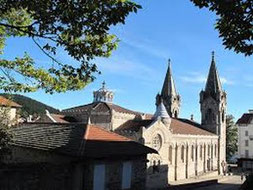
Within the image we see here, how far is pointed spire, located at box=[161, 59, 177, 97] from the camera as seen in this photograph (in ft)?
227

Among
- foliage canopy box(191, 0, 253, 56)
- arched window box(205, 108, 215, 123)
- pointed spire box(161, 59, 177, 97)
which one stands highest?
pointed spire box(161, 59, 177, 97)

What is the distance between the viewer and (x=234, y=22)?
10125 mm

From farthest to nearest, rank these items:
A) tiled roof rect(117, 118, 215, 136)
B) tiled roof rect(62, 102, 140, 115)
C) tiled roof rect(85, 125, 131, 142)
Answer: tiled roof rect(62, 102, 140, 115) → tiled roof rect(117, 118, 215, 136) → tiled roof rect(85, 125, 131, 142)

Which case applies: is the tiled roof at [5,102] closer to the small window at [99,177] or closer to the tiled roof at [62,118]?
the small window at [99,177]

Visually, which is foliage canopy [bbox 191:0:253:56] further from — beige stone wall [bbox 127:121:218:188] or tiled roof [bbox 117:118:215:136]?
tiled roof [bbox 117:118:215:136]

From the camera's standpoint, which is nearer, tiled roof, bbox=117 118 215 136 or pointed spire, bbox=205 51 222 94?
tiled roof, bbox=117 118 215 136

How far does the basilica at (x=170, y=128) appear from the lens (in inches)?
1885

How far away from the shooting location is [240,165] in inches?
3110

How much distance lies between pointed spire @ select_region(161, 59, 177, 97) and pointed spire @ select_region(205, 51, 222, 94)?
584 cm

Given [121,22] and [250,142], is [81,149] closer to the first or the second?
[121,22]

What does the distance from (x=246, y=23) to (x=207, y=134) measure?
57.1m

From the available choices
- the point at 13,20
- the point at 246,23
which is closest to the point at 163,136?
the point at 13,20

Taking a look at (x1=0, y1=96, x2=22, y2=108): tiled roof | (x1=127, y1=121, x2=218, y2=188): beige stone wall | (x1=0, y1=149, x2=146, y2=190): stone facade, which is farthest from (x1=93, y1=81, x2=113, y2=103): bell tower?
(x1=0, y1=149, x2=146, y2=190): stone facade

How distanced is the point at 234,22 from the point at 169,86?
59.9m
